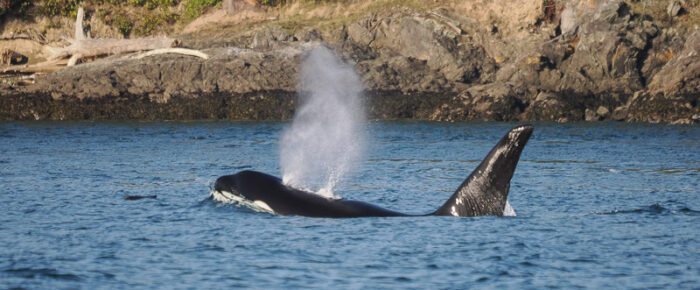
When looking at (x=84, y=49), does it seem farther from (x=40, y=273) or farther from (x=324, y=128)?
(x=40, y=273)

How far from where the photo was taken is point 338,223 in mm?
11859

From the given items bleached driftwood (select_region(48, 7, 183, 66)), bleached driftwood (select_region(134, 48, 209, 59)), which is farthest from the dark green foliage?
bleached driftwood (select_region(134, 48, 209, 59))

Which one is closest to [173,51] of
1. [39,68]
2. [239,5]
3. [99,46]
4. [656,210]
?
[99,46]

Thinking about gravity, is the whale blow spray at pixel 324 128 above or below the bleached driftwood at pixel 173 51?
below

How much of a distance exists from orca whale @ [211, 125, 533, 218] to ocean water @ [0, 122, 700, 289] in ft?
0.57

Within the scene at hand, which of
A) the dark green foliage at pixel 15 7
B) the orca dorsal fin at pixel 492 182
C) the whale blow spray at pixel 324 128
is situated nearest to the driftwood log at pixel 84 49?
the dark green foliage at pixel 15 7

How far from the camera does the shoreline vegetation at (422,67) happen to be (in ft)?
123

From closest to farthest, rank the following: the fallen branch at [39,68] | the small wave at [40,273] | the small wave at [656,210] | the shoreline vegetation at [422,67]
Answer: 1. the small wave at [40,273]
2. the small wave at [656,210]
3. the shoreline vegetation at [422,67]
4. the fallen branch at [39,68]

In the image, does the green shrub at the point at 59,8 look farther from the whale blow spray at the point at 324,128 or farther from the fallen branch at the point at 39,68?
the whale blow spray at the point at 324,128

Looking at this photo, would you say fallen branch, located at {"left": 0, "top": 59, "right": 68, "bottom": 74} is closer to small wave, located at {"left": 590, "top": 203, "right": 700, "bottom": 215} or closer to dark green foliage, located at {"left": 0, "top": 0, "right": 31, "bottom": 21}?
dark green foliage, located at {"left": 0, "top": 0, "right": 31, "bottom": 21}

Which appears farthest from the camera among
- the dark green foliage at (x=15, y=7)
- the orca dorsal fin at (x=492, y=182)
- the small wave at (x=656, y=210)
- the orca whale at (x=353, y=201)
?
the dark green foliage at (x=15, y=7)

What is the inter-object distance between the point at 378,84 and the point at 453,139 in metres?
11.1

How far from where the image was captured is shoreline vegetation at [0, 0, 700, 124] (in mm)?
37562

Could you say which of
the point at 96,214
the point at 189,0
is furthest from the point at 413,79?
the point at 96,214
